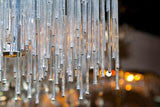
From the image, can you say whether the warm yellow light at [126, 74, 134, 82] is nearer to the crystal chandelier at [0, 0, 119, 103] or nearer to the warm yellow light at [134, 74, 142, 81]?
the warm yellow light at [134, 74, 142, 81]

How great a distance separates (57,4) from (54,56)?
0.66 feet

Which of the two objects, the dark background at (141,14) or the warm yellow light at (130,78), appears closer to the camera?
the dark background at (141,14)

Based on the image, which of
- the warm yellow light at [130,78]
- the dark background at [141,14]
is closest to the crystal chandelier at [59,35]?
the dark background at [141,14]

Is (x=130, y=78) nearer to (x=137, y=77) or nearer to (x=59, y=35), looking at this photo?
(x=137, y=77)

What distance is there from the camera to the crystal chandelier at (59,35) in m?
1.49

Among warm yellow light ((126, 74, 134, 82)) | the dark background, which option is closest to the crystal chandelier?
the dark background

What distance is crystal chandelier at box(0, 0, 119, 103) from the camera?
4.90ft

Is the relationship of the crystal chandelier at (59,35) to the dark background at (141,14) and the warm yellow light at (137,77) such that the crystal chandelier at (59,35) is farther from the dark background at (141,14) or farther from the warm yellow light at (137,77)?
the warm yellow light at (137,77)

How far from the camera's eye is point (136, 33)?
4871 millimetres

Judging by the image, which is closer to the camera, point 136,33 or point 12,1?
point 12,1

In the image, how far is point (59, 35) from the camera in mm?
1515

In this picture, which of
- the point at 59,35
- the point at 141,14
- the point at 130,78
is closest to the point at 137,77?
the point at 130,78

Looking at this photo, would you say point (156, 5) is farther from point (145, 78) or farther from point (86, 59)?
point (86, 59)

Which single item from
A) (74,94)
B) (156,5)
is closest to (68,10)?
(156,5)
